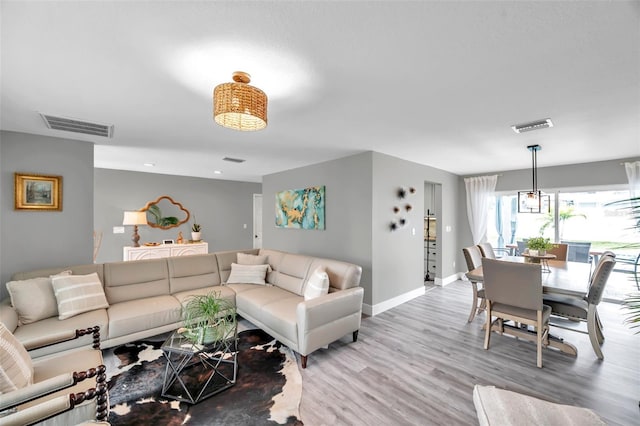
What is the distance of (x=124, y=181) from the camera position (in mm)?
5570

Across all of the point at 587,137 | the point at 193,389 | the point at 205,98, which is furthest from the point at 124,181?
the point at 587,137

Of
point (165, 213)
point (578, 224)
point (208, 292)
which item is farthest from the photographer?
point (165, 213)

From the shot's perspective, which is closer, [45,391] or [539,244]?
[45,391]

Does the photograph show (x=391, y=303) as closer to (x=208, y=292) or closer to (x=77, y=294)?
(x=208, y=292)

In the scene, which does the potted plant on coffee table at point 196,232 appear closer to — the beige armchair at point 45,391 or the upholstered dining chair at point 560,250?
the beige armchair at point 45,391

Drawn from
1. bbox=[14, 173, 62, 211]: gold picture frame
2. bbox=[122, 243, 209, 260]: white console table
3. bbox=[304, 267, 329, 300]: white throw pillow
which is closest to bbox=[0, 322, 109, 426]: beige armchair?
bbox=[304, 267, 329, 300]: white throw pillow

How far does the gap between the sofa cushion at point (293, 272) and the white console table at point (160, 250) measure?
115 inches

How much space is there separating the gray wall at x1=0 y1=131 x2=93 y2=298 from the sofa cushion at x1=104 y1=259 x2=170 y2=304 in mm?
654

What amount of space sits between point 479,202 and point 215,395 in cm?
582

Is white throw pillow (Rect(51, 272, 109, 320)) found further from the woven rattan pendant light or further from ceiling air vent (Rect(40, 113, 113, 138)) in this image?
the woven rattan pendant light

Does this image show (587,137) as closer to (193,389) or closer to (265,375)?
(265,375)

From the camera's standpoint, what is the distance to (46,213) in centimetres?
312

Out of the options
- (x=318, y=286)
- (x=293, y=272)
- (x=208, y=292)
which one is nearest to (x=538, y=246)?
(x=318, y=286)

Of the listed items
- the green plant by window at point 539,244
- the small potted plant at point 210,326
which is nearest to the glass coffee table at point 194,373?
the small potted plant at point 210,326
